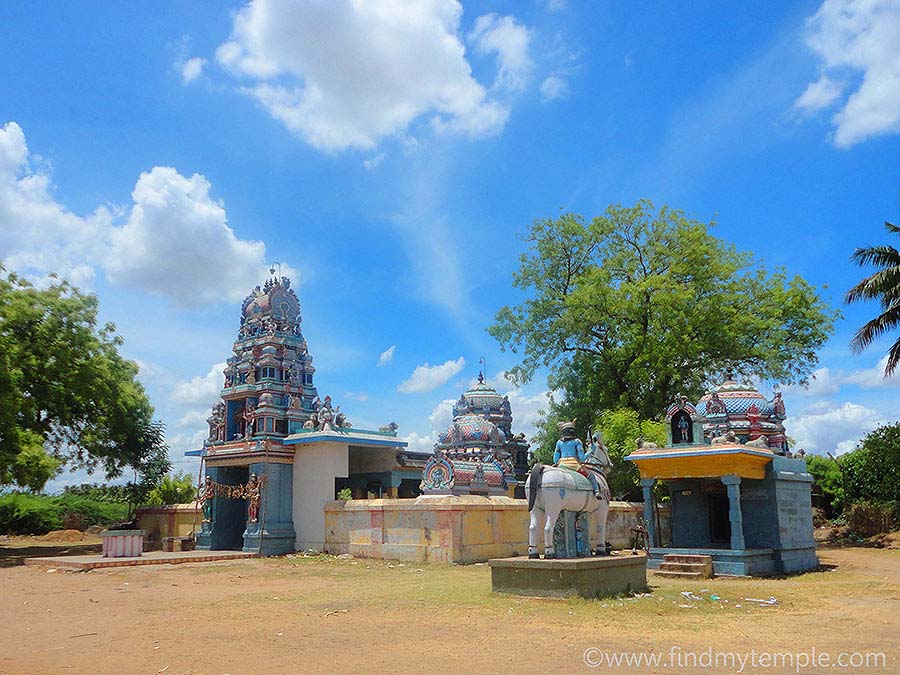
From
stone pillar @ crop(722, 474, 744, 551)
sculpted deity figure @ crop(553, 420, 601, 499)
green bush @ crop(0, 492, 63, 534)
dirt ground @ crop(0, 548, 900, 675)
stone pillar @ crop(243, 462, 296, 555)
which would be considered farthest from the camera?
green bush @ crop(0, 492, 63, 534)

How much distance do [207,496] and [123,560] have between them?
5156 millimetres

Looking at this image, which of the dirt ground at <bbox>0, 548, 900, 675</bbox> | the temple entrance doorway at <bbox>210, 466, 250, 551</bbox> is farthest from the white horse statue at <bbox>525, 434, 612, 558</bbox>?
the temple entrance doorway at <bbox>210, 466, 250, 551</bbox>

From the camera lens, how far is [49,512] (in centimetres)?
3866

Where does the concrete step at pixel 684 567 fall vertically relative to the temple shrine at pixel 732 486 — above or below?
below

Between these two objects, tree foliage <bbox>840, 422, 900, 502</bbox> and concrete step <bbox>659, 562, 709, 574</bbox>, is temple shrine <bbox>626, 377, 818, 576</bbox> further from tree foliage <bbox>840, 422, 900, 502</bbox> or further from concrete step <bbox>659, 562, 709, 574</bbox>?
tree foliage <bbox>840, 422, 900, 502</bbox>

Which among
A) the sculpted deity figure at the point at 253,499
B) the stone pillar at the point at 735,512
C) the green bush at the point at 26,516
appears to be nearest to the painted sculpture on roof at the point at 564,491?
Result: the stone pillar at the point at 735,512

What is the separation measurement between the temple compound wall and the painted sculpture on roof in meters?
7.54

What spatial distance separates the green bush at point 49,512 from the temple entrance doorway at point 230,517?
1567cm

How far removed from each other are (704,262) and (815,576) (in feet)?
43.6

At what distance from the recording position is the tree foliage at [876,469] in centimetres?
3114

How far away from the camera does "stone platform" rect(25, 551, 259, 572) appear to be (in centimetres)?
2103

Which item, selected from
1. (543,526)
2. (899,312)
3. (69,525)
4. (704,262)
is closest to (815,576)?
(543,526)

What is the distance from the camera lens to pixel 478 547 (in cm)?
2219

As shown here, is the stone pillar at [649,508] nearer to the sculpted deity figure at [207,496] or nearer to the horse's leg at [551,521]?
the horse's leg at [551,521]
